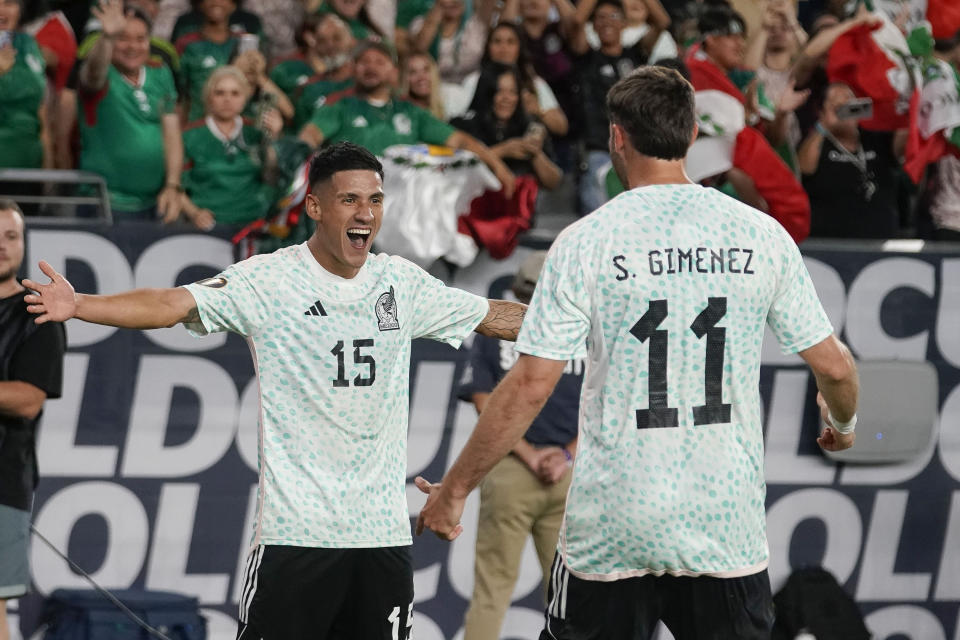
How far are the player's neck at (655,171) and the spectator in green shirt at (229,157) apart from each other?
4.31m

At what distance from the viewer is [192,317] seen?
4.54m

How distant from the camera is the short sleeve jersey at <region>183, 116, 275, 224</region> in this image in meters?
8.18

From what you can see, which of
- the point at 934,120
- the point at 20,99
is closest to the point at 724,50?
the point at 934,120

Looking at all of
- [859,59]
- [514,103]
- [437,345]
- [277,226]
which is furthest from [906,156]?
[277,226]

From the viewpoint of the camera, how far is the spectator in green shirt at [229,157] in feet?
26.9

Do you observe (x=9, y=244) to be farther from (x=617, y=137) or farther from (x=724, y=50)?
(x=724, y=50)

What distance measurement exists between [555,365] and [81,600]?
430 cm

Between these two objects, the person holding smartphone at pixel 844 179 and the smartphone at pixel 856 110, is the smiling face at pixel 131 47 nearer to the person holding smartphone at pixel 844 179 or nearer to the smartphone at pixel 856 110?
the person holding smartphone at pixel 844 179

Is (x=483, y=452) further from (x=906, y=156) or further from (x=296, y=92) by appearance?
(x=906, y=156)

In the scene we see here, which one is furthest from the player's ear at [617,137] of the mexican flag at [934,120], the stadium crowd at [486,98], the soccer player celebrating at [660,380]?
the mexican flag at [934,120]

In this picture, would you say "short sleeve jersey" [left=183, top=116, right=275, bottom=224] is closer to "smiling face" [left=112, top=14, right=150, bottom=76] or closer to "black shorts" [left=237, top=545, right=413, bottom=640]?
"smiling face" [left=112, top=14, right=150, bottom=76]

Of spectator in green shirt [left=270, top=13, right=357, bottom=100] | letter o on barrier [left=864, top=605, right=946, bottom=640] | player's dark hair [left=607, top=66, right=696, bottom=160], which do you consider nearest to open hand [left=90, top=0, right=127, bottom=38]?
spectator in green shirt [left=270, top=13, right=357, bottom=100]

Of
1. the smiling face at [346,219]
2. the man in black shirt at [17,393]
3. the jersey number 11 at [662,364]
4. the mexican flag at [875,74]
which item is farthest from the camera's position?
the mexican flag at [875,74]

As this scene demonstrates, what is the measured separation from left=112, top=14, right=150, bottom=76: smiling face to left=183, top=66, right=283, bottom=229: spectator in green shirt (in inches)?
17.7
